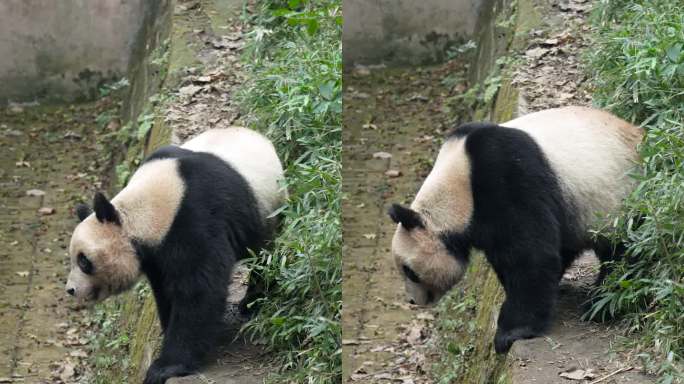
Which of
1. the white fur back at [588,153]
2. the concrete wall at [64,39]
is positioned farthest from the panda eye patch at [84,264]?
the concrete wall at [64,39]

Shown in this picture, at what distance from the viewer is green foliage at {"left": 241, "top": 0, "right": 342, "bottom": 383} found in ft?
19.2

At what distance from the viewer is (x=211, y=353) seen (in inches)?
234

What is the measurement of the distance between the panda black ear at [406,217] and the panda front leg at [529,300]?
2.18ft

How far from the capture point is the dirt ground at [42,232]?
8.25 meters

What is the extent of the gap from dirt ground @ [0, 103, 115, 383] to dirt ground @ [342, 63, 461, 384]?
8.80 ft

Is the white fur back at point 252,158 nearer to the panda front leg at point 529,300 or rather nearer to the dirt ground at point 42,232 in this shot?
the panda front leg at point 529,300

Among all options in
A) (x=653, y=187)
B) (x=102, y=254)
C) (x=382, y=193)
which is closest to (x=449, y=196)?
(x=653, y=187)

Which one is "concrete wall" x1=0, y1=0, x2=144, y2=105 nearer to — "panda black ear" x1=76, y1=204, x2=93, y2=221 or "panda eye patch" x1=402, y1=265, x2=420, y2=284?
"panda black ear" x1=76, y1=204, x2=93, y2=221

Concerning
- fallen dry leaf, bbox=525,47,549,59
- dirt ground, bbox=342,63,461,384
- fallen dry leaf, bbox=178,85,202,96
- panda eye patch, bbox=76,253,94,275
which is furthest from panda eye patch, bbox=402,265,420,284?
fallen dry leaf, bbox=178,85,202,96

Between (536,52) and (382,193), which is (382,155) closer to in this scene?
(382,193)

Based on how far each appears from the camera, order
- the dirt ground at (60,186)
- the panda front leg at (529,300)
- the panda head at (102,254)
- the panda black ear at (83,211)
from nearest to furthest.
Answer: the panda front leg at (529,300) → the panda head at (102,254) → the panda black ear at (83,211) → the dirt ground at (60,186)

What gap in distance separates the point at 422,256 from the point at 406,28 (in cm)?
579

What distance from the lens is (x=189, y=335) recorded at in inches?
223

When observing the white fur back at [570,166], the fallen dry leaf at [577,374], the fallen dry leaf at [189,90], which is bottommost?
the fallen dry leaf at [577,374]
